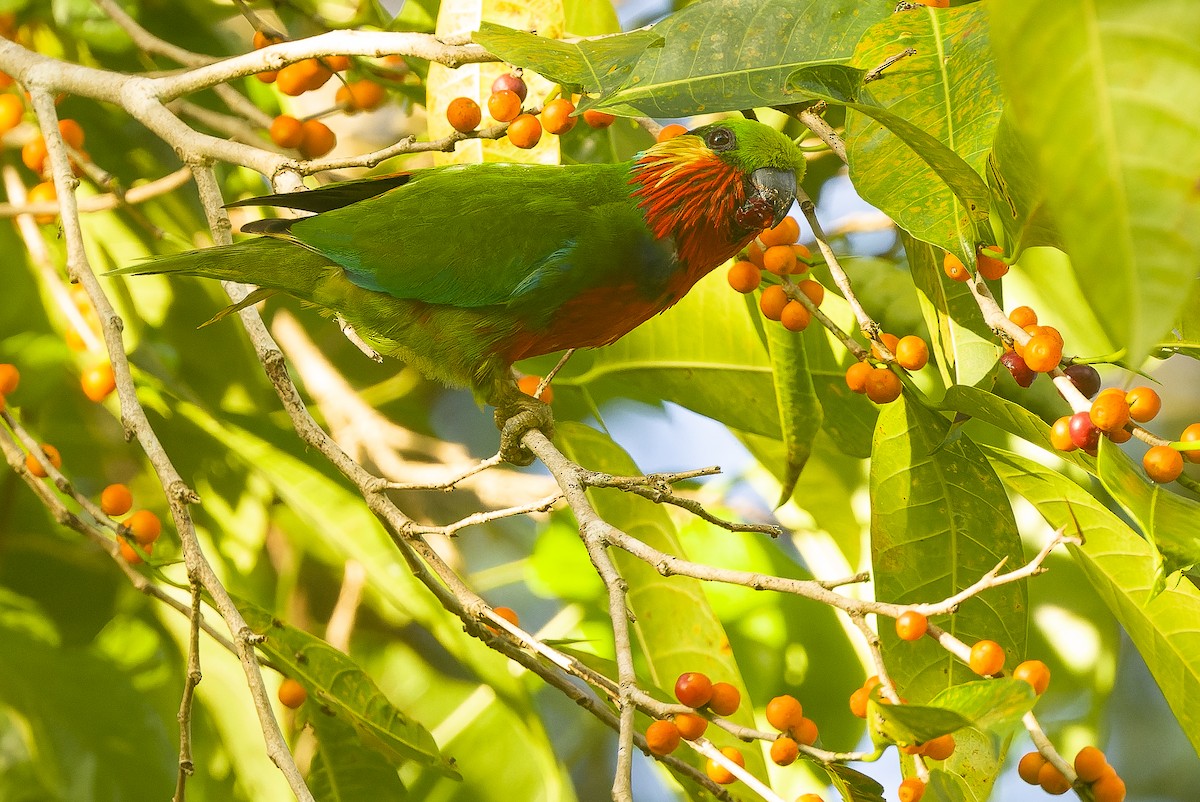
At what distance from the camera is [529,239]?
1390 mm

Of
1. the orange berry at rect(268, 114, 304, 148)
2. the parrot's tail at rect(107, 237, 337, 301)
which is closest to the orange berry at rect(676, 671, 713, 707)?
the parrot's tail at rect(107, 237, 337, 301)

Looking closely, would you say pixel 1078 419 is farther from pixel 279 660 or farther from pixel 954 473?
pixel 279 660

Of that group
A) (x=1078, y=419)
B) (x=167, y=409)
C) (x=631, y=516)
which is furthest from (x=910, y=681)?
(x=167, y=409)

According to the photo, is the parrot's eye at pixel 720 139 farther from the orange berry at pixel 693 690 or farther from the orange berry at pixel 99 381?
the orange berry at pixel 99 381

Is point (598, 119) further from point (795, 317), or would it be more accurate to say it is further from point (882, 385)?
point (882, 385)

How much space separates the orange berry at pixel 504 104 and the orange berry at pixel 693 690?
73 centimetres

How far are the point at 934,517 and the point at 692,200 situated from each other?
0.53 metres

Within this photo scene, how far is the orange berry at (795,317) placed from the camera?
48.4 inches

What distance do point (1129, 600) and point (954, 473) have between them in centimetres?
21

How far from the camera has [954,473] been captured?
44.2 inches

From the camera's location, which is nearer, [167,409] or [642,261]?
[642,261]

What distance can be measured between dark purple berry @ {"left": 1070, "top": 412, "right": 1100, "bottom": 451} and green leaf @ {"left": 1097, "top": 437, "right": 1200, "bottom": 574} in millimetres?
15

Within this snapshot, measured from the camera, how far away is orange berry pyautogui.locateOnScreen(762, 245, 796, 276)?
1.27 m

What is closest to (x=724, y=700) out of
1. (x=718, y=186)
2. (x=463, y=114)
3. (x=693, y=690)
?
(x=693, y=690)
